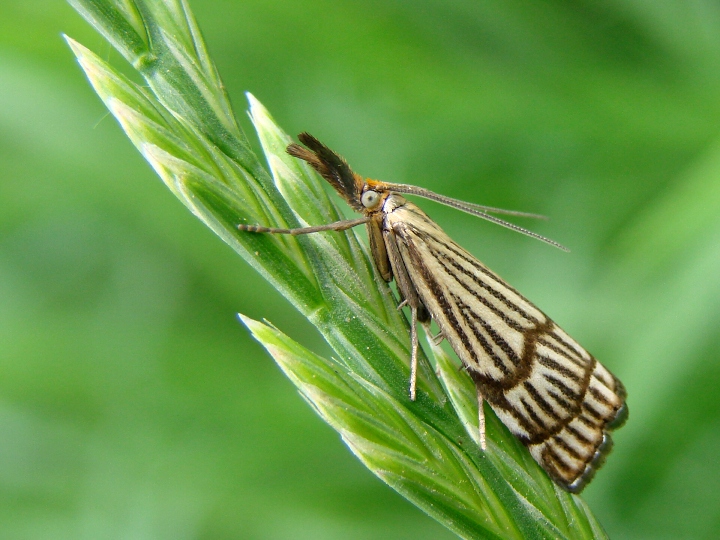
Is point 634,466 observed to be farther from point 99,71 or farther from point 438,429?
point 99,71

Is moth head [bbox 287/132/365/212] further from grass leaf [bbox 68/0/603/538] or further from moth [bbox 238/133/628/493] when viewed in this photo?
grass leaf [bbox 68/0/603/538]

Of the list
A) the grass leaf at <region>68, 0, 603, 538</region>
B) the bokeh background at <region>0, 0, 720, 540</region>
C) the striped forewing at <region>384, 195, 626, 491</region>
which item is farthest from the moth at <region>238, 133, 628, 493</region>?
the bokeh background at <region>0, 0, 720, 540</region>

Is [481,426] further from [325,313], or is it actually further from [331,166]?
[331,166]

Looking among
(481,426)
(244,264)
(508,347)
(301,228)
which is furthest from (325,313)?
(244,264)

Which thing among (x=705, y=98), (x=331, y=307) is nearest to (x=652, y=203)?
(x=705, y=98)

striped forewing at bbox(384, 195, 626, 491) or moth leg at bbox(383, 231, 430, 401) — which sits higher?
moth leg at bbox(383, 231, 430, 401)

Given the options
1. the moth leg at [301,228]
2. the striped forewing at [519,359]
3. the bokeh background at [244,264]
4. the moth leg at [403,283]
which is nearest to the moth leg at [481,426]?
the striped forewing at [519,359]
